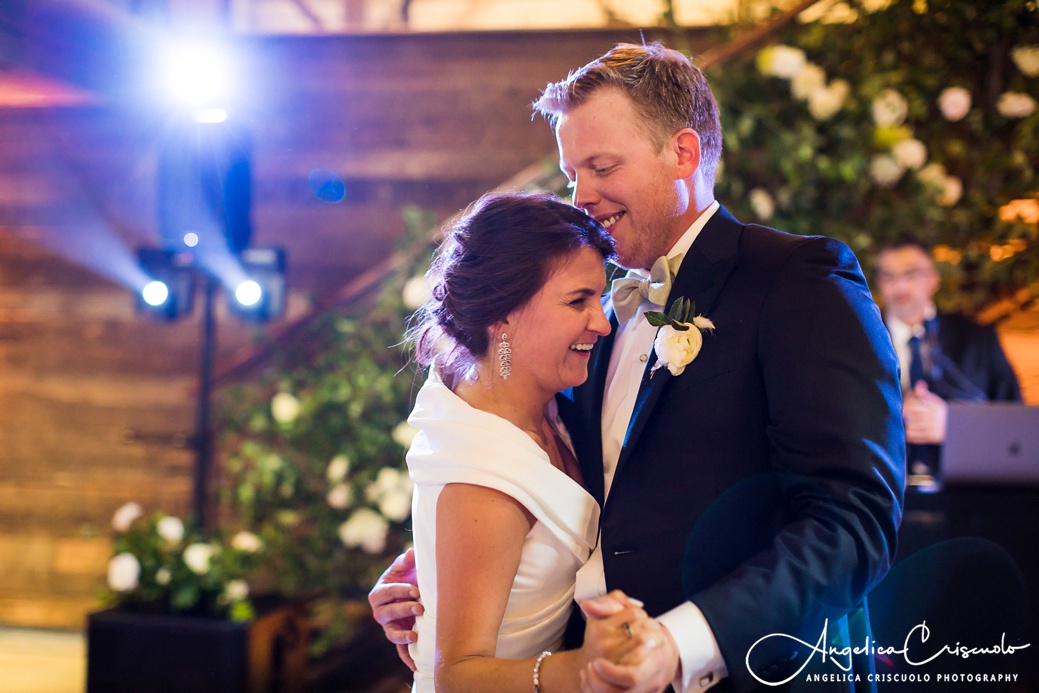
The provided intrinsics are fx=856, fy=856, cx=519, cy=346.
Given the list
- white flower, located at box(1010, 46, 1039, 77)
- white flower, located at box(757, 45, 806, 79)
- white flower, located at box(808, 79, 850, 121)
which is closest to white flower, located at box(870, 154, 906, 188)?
white flower, located at box(808, 79, 850, 121)

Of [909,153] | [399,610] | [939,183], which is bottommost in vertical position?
[399,610]

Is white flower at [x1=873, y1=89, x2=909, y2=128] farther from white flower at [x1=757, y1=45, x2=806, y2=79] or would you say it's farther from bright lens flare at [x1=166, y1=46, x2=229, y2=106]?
bright lens flare at [x1=166, y1=46, x2=229, y2=106]

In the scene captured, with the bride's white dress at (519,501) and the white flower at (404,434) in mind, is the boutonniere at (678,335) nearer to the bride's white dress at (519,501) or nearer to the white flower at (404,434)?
the bride's white dress at (519,501)

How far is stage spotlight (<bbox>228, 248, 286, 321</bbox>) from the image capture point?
14.2 ft

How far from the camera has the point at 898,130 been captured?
12.2ft

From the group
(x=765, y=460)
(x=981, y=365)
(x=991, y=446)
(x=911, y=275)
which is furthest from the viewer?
(x=981, y=365)

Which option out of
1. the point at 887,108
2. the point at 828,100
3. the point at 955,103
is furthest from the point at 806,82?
the point at 955,103

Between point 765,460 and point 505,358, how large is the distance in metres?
0.51

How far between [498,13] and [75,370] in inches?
125

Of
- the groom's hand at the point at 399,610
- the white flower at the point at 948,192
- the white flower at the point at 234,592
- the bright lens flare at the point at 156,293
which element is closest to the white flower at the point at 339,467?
the white flower at the point at 234,592

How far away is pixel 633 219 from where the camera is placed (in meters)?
1.66

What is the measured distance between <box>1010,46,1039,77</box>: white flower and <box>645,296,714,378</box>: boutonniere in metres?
3.15

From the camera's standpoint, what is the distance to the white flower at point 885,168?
147 inches

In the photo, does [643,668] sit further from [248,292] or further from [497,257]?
[248,292]
